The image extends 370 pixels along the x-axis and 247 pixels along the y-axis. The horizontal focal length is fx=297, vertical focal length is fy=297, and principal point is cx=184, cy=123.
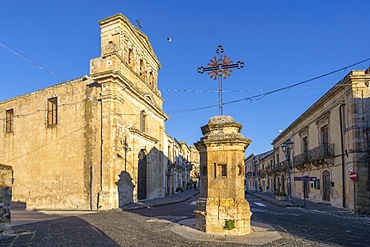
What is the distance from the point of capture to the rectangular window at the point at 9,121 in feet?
72.7

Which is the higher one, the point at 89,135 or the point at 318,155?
the point at 89,135

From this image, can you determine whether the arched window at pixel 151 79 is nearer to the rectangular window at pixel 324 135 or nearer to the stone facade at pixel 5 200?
the rectangular window at pixel 324 135

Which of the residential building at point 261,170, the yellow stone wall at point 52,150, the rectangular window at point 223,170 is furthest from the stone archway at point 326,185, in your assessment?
the residential building at point 261,170

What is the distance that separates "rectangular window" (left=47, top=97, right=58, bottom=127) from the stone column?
1420 centimetres

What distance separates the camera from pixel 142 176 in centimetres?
2161

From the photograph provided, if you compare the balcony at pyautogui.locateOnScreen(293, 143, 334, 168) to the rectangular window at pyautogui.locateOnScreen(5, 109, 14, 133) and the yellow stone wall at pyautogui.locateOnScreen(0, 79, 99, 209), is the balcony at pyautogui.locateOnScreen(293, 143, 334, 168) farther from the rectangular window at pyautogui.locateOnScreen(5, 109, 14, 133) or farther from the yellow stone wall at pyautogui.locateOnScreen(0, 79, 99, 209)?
the rectangular window at pyautogui.locateOnScreen(5, 109, 14, 133)

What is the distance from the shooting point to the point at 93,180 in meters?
16.7

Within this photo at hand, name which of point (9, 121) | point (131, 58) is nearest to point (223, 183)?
point (131, 58)

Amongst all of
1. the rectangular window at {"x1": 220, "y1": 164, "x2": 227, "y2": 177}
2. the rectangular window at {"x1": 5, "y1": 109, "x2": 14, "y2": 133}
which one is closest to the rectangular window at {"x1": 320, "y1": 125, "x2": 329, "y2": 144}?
the rectangular window at {"x1": 220, "y1": 164, "x2": 227, "y2": 177}

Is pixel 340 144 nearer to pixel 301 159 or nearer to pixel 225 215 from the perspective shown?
pixel 301 159

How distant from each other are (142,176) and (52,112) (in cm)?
757

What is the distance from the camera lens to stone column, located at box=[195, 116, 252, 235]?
25.4 ft

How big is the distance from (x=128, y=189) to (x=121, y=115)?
4.48m

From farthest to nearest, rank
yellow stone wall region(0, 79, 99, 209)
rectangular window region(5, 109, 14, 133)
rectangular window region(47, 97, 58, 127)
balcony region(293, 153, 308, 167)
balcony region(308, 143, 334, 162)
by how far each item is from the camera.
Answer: balcony region(293, 153, 308, 167) → rectangular window region(5, 109, 14, 133) → rectangular window region(47, 97, 58, 127) → balcony region(308, 143, 334, 162) → yellow stone wall region(0, 79, 99, 209)
